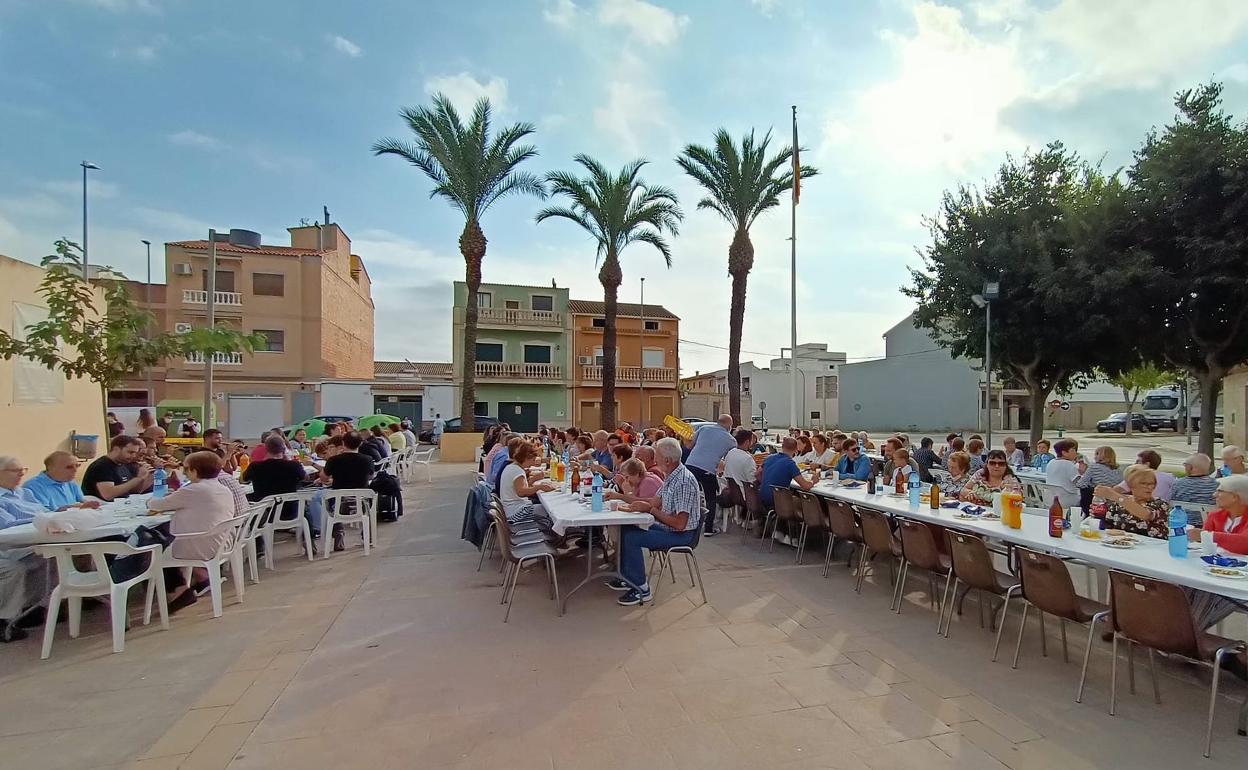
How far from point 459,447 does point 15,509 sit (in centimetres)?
1479

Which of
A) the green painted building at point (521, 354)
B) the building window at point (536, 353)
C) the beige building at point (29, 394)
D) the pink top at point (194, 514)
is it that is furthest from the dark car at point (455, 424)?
the pink top at point (194, 514)

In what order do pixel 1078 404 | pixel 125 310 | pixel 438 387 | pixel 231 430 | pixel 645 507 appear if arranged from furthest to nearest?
pixel 1078 404 → pixel 438 387 → pixel 231 430 → pixel 125 310 → pixel 645 507

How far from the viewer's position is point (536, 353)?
111ft

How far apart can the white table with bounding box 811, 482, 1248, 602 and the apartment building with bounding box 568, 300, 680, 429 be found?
27743 mm

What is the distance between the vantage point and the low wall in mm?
19609

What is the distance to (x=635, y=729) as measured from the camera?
127 inches

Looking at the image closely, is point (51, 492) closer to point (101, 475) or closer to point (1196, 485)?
point (101, 475)

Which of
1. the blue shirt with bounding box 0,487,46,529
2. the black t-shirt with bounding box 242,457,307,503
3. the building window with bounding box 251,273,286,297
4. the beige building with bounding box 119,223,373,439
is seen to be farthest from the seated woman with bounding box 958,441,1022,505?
the building window with bounding box 251,273,286,297

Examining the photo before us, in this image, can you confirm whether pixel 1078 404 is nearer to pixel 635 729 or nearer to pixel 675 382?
pixel 675 382

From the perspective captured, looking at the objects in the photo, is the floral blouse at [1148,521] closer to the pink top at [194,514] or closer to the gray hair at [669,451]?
the gray hair at [669,451]

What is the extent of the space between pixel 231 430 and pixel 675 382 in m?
21.8

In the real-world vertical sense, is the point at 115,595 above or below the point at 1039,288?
below

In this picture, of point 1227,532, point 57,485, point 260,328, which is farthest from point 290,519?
point 260,328

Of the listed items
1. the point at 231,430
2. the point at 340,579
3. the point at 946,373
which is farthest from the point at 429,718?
the point at 946,373
